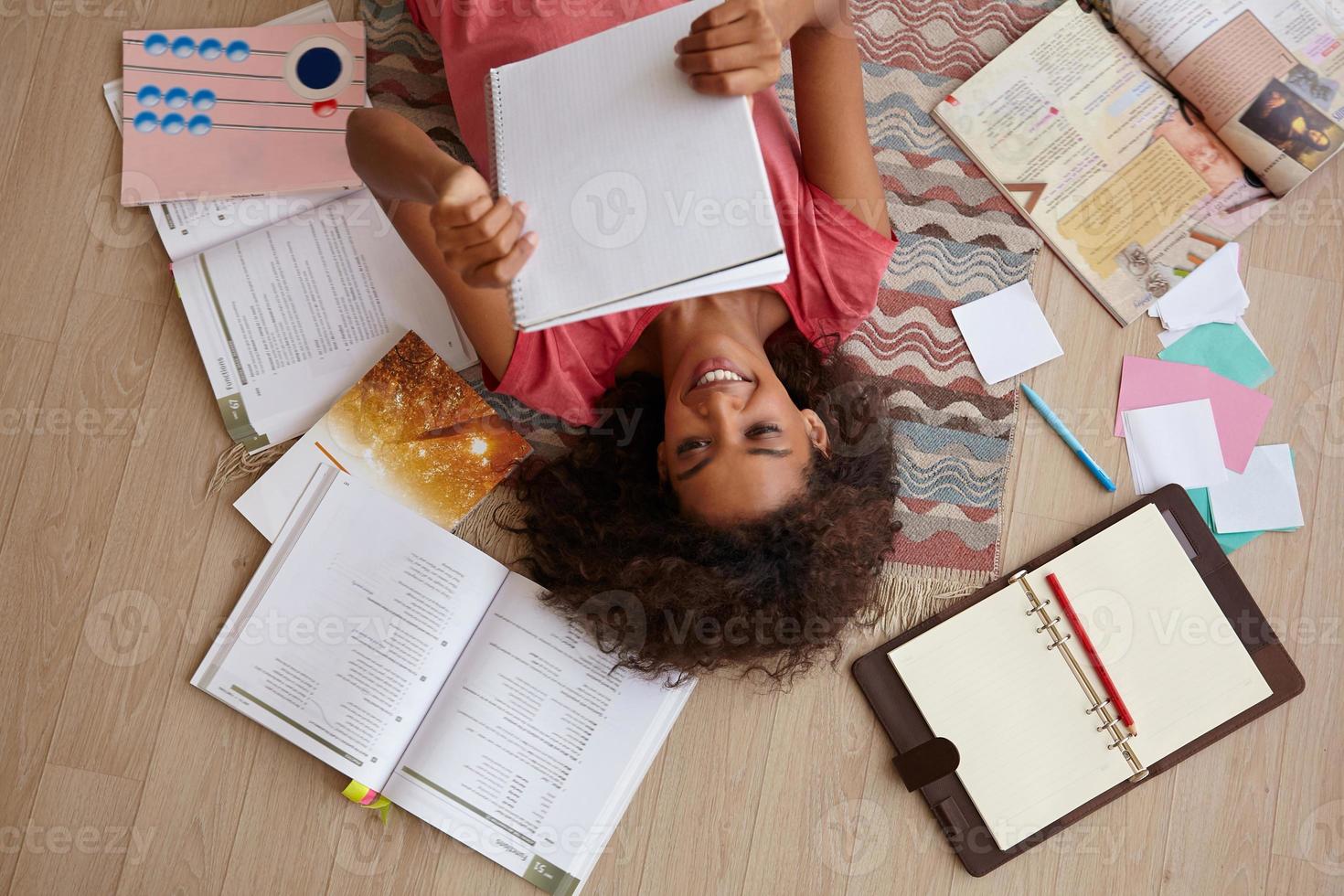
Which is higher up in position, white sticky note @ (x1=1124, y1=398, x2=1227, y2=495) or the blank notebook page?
white sticky note @ (x1=1124, y1=398, x2=1227, y2=495)

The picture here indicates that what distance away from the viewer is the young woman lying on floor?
0.92 m

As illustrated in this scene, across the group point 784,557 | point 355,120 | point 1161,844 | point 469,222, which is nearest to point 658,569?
point 784,557

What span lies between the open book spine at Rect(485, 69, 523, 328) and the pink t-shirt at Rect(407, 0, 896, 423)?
27cm

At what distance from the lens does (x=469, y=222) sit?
0.72 metres

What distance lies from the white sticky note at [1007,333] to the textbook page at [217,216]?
82 cm

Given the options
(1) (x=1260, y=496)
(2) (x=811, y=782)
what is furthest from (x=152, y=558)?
(1) (x=1260, y=496)

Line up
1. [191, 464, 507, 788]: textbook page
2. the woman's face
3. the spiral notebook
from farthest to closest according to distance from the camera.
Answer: [191, 464, 507, 788]: textbook page < the woman's face < the spiral notebook

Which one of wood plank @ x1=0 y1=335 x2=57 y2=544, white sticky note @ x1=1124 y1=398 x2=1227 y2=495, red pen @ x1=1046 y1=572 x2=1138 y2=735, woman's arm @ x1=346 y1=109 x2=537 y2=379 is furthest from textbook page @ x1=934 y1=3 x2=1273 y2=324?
wood plank @ x1=0 y1=335 x2=57 y2=544

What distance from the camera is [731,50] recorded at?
0.74 m

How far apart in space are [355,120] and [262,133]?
296 millimetres

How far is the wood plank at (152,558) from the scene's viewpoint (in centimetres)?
113

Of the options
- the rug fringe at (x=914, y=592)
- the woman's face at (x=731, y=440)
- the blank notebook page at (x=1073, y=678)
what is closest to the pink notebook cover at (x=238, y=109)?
the woman's face at (x=731, y=440)

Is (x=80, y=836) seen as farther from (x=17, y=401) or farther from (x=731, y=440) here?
(x=731, y=440)

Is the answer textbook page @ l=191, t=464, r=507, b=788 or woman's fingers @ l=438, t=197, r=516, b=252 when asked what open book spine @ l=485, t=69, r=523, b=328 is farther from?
textbook page @ l=191, t=464, r=507, b=788
